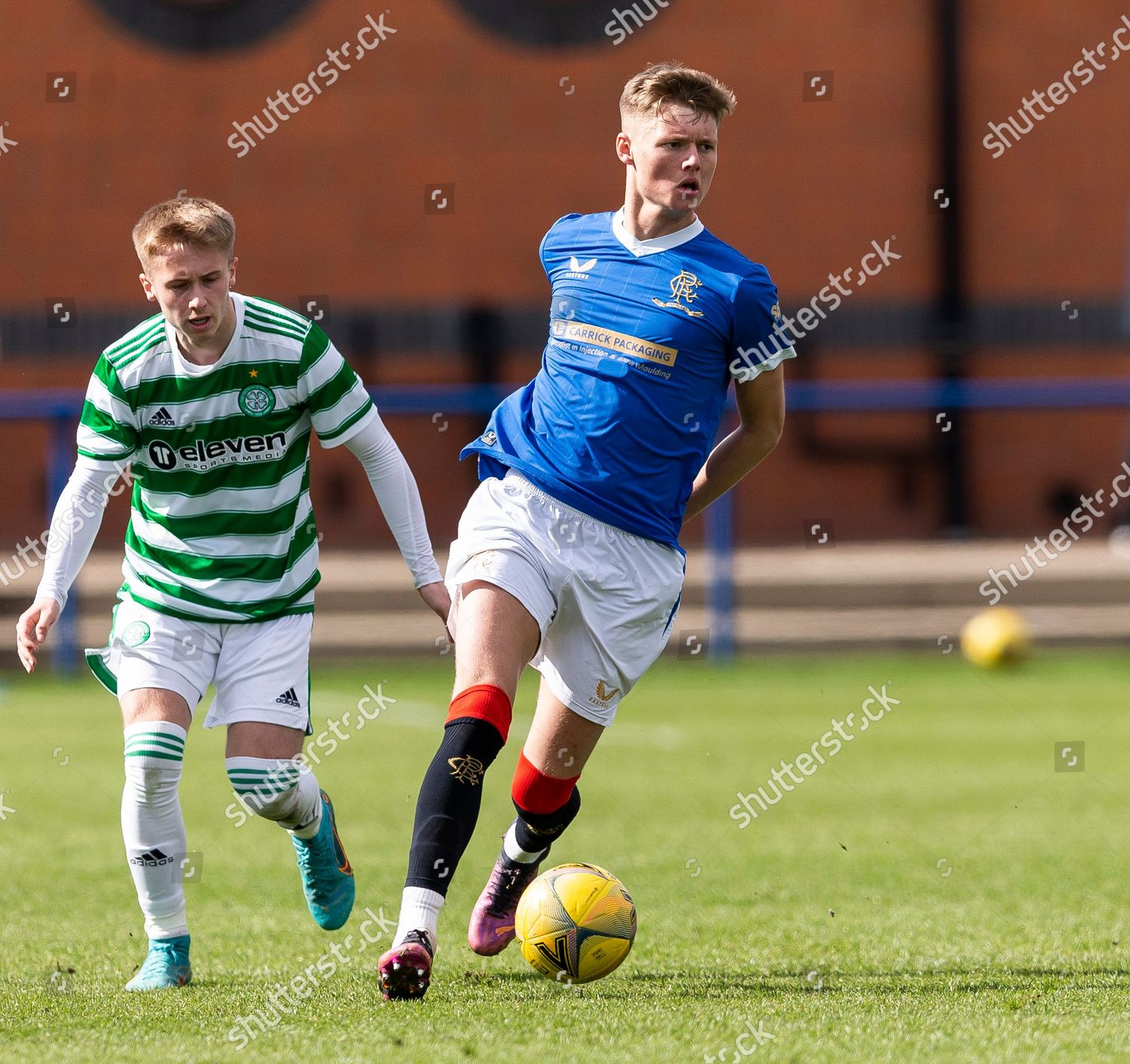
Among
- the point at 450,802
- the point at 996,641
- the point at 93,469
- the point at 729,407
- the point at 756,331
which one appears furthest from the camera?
the point at 729,407

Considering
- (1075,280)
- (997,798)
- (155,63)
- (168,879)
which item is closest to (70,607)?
(155,63)

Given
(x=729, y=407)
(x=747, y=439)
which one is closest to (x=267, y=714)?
(x=747, y=439)

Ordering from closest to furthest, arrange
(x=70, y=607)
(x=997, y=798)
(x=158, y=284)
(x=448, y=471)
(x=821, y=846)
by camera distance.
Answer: (x=158, y=284)
(x=821, y=846)
(x=997, y=798)
(x=70, y=607)
(x=448, y=471)

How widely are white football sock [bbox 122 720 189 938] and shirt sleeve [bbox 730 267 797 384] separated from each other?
5.41 ft

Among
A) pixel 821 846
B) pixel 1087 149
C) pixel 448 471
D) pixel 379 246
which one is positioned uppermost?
pixel 1087 149

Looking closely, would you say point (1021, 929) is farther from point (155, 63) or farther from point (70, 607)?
point (155, 63)

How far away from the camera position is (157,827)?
4.07 metres

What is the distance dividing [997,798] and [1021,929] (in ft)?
8.56

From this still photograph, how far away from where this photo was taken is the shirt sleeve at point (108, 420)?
4.12 m

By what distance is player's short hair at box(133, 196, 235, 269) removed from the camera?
3936 mm

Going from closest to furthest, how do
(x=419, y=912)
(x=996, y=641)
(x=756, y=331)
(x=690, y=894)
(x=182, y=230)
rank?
(x=419, y=912), (x=182, y=230), (x=756, y=331), (x=690, y=894), (x=996, y=641)

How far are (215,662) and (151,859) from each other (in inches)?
20.2

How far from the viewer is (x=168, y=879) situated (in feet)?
13.5

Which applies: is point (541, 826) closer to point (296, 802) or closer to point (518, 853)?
point (518, 853)
